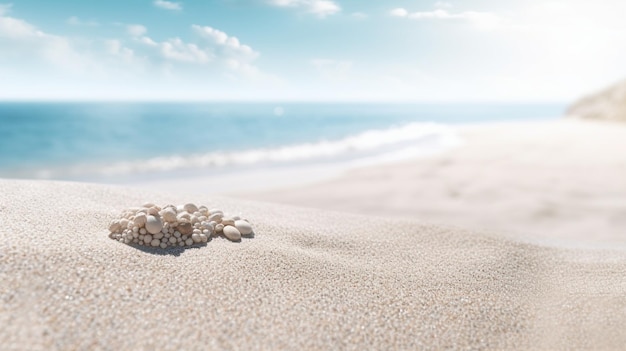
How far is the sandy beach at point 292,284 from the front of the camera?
1.40 m

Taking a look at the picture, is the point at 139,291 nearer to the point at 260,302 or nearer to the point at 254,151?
the point at 260,302

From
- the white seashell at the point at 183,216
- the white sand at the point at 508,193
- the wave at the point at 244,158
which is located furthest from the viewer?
the wave at the point at 244,158

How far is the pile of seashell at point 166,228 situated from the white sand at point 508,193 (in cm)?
184

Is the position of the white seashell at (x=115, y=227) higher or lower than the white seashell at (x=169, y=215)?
lower

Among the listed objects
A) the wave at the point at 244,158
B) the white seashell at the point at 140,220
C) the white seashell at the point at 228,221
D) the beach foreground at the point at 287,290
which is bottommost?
the beach foreground at the point at 287,290

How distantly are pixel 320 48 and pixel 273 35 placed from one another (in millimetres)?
719

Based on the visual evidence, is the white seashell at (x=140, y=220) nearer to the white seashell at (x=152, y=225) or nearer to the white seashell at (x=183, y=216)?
the white seashell at (x=152, y=225)

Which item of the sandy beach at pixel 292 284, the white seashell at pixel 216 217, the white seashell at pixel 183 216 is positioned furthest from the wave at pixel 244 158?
the white seashell at pixel 183 216

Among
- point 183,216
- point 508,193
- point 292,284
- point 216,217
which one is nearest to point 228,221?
point 216,217

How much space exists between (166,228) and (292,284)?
0.58m

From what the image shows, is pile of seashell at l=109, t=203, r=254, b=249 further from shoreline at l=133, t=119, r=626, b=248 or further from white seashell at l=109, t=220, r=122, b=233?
shoreline at l=133, t=119, r=626, b=248

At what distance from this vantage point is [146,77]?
6336 mm

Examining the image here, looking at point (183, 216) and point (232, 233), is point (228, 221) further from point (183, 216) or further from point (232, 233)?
point (183, 216)

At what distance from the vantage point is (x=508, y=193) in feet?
18.0
